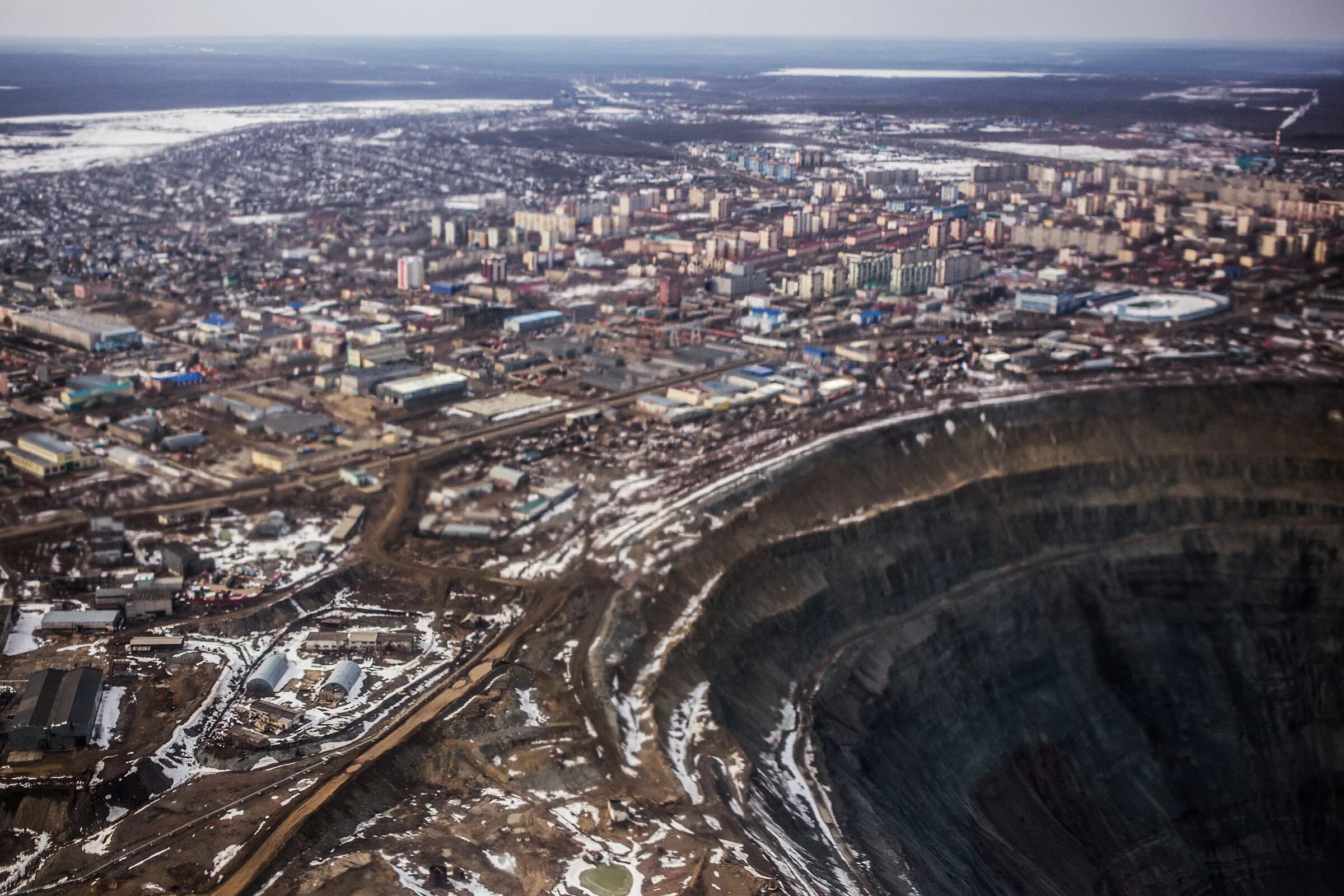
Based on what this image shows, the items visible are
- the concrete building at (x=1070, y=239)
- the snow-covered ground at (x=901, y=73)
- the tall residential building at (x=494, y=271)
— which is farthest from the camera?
the snow-covered ground at (x=901, y=73)

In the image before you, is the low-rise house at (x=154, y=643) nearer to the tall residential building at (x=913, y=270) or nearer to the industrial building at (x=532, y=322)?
the industrial building at (x=532, y=322)

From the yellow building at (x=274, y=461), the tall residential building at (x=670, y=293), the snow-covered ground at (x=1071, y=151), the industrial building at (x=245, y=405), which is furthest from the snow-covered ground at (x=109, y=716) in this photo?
the snow-covered ground at (x=1071, y=151)

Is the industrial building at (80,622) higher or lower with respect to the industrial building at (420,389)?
lower

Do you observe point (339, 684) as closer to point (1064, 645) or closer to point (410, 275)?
point (1064, 645)

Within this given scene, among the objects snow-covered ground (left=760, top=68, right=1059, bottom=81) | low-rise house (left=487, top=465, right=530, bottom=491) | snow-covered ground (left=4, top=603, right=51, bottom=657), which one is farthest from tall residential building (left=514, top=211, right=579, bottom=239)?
snow-covered ground (left=760, top=68, right=1059, bottom=81)

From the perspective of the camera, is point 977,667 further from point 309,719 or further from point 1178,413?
point 309,719

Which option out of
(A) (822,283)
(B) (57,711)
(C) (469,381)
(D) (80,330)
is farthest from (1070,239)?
(B) (57,711)
